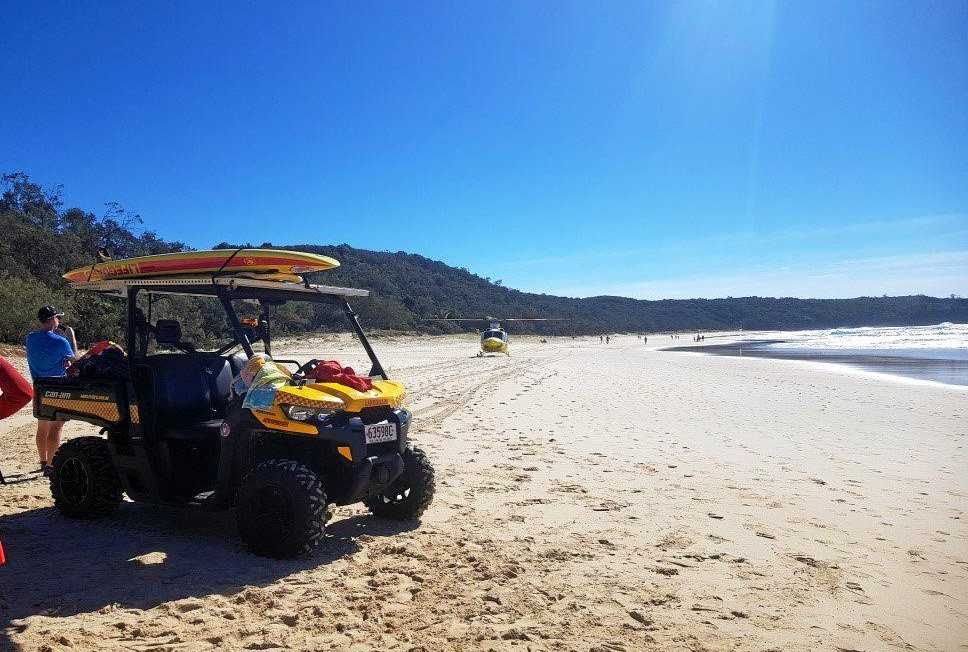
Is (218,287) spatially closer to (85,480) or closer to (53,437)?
(85,480)

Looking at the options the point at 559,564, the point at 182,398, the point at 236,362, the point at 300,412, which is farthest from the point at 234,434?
the point at 559,564

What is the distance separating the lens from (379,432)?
14.1 ft

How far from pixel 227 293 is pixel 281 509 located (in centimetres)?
164

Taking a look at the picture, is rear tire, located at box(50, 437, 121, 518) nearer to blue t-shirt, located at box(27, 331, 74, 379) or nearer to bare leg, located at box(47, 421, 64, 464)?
bare leg, located at box(47, 421, 64, 464)

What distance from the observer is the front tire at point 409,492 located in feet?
16.1

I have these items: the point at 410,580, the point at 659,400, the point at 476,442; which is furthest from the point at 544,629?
the point at 659,400

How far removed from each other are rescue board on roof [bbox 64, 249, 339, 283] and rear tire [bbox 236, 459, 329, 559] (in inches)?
53.9

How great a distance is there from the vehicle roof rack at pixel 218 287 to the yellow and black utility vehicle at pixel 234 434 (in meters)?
0.01

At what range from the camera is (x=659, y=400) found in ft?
43.6

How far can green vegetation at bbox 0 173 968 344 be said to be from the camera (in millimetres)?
19719

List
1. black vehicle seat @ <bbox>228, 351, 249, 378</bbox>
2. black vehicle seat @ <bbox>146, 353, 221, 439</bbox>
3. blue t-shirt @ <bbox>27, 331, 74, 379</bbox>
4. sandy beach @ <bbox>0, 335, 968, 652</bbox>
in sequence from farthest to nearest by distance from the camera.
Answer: blue t-shirt @ <bbox>27, 331, 74, 379</bbox> → black vehicle seat @ <bbox>228, 351, 249, 378</bbox> → black vehicle seat @ <bbox>146, 353, 221, 439</bbox> → sandy beach @ <bbox>0, 335, 968, 652</bbox>

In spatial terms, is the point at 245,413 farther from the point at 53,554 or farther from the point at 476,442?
the point at 476,442

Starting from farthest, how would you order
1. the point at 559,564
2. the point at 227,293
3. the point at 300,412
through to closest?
the point at 227,293
the point at 559,564
the point at 300,412

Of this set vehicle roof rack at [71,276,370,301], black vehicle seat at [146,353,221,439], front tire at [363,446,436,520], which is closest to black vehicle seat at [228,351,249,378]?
black vehicle seat at [146,353,221,439]
